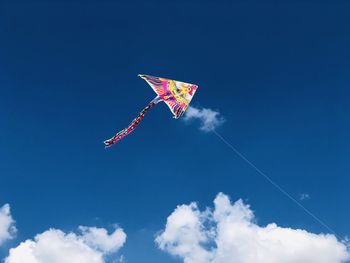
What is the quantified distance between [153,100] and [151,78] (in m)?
2.69

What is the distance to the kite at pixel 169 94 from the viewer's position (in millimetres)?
35531

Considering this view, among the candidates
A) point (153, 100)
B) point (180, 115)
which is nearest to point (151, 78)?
point (153, 100)

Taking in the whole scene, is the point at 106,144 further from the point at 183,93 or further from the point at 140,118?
the point at 183,93

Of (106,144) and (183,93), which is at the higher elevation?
(183,93)

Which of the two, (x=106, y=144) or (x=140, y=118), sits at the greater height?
(x=140, y=118)

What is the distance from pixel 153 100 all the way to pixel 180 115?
3.74 m

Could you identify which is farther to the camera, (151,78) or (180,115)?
(151,78)

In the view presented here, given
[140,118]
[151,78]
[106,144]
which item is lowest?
[106,144]

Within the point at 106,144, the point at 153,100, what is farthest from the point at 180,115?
the point at 106,144

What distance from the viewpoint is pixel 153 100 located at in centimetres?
3619

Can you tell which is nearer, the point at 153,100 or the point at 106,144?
the point at 106,144

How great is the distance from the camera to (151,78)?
37.2 m

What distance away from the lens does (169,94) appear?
36875 mm

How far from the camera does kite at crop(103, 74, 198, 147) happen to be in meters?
35.5
